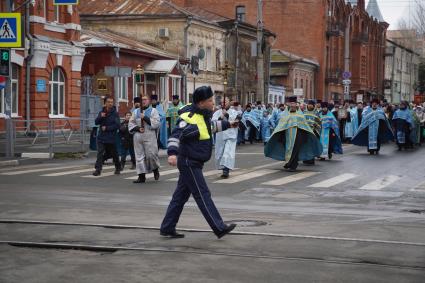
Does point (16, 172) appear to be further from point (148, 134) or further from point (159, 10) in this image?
point (159, 10)

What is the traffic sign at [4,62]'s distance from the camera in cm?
2219

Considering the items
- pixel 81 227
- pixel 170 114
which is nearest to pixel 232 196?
pixel 81 227

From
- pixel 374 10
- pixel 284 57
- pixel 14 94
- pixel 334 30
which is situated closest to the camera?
pixel 14 94

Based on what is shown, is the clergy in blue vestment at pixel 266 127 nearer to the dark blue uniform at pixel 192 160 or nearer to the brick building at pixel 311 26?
the dark blue uniform at pixel 192 160

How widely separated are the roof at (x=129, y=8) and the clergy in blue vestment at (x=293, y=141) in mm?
28176

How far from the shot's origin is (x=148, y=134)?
16812mm

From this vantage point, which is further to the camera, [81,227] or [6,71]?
[6,71]

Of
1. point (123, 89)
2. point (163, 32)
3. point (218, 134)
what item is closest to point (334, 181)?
point (218, 134)

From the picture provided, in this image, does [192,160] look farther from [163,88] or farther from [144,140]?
[163,88]

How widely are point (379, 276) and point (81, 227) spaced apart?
4080 millimetres

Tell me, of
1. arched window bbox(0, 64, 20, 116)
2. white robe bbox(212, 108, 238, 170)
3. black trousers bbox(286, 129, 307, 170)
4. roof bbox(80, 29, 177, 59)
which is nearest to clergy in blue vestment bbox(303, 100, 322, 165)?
black trousers bbox(286, 129, 307, 170)

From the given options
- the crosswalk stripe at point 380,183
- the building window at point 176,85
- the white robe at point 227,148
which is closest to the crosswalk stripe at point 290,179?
the white robe at point 227,148

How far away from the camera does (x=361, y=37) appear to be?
8519 cm

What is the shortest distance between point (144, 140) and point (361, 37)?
234 feet
